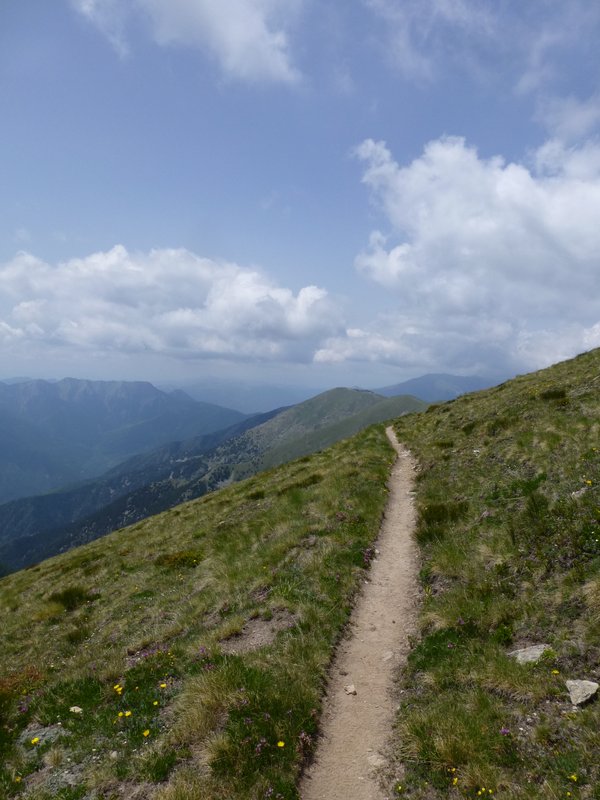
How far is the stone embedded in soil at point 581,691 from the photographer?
6.77 meters

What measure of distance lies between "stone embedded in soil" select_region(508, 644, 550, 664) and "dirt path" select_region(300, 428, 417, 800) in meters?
2.73

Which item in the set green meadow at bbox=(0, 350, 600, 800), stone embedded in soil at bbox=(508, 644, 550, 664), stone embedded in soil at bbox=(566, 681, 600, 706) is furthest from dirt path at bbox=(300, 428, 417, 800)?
stone embedded in soil at bbox=(566, 681, 600, 706)

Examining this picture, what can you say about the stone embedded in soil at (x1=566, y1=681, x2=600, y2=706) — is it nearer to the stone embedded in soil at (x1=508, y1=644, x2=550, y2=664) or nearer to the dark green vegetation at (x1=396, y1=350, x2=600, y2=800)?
the dark green vegetation at (x1=396, y1=350, x2=600, y2=800)

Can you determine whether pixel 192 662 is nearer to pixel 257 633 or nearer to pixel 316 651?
pixel 257 633

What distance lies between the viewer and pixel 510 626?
926 centimetres

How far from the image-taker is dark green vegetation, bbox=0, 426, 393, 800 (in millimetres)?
7375

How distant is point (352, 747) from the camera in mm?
7840

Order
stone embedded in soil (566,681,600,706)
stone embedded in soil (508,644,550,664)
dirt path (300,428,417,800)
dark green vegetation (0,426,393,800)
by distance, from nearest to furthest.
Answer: stone embedded in soil (566,681,600,706), dirt path (300,428,417,800), dark green vegetation (0,426,393,800), stone embedded in soil (508,644,550,664)

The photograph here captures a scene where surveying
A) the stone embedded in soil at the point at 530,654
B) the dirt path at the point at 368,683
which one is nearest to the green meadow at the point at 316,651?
the stone embedded in soil at the point at 530,654

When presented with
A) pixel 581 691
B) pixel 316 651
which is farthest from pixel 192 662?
pixel 581 691

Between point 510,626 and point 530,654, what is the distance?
1.11 meters

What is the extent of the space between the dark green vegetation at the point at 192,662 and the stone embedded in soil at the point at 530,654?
13.8 ft

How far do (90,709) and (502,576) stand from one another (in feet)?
35.5

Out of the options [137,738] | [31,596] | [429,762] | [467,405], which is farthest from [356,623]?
[467,405]
